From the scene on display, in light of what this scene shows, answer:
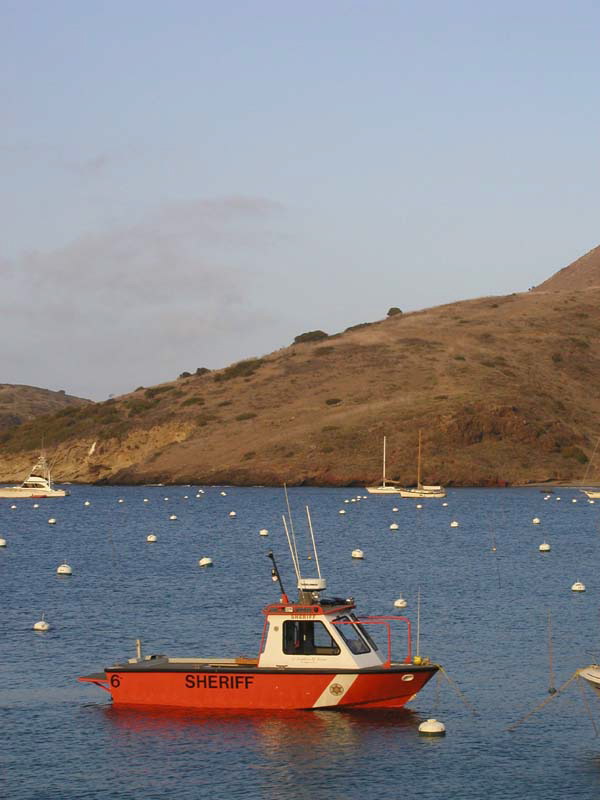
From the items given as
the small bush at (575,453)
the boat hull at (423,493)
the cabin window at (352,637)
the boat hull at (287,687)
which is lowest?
the boat hull at (287,687)

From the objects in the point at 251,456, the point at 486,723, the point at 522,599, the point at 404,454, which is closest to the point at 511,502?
the point at 404,454

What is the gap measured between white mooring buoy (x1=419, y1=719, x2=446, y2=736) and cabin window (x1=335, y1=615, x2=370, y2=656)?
280 cm

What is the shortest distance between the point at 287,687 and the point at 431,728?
421 centimetres

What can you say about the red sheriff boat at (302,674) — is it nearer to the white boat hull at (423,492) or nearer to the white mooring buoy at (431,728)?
the white mooring buoy at (431,728)

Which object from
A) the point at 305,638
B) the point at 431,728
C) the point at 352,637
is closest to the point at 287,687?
the point at 305,638

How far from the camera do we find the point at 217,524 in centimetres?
12188

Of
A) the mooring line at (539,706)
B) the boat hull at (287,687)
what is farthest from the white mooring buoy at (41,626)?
the mooring line at (539,706)

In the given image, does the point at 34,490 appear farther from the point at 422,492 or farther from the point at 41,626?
the point at 41,626

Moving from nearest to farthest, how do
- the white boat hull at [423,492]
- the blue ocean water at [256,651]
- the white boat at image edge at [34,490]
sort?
1. the blue ocean water at [256,651]
2. the white boat hull at [423,492]
3. the white boat at image edge at [34,490]

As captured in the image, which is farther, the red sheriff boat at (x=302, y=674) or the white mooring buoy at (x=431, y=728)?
the red sheriff boat at (x=302, y=674)

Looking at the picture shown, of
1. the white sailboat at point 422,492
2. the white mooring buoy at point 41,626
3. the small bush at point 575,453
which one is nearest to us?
the white mooring buoy at point 41,626

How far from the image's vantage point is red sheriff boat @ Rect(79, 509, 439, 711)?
38375 millimetres

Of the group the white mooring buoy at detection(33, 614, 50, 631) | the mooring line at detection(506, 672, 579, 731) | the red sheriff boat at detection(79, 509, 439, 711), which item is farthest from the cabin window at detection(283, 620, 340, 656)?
the white mooring buoy at detection(33, 614, 50, 631)

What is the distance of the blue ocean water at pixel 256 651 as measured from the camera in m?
33.8
